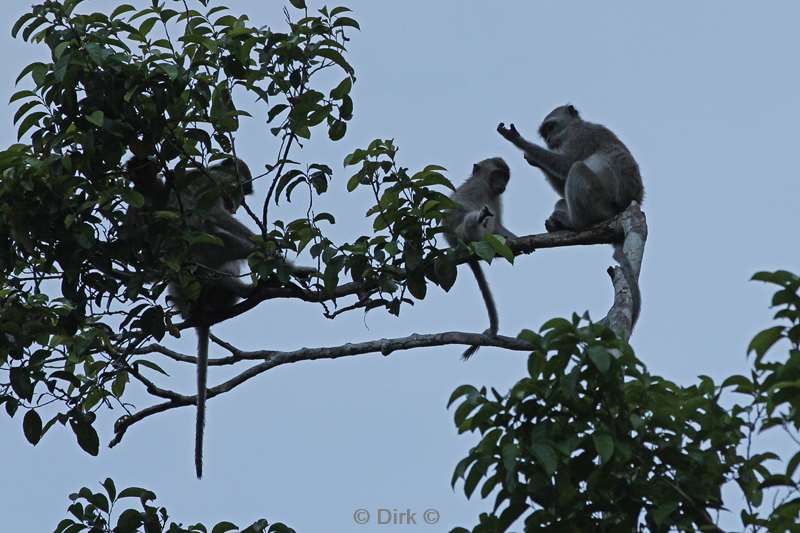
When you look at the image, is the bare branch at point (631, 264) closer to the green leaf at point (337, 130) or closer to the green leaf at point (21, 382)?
the green leaf at point (337, 130)

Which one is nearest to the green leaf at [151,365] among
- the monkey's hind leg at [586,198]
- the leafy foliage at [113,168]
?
the leafy foliage at [113,168]

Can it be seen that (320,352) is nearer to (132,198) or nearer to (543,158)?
(132,198)

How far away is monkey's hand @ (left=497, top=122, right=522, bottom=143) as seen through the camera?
437 inches

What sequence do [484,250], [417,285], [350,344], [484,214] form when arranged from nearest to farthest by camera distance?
[484,250]
[417,285]
[350,344]
[484,214]

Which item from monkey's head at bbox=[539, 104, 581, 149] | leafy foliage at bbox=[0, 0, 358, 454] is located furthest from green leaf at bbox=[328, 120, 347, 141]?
monkey's head at bbox=[539, 104, 581, 149]

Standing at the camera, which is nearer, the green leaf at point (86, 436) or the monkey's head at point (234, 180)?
the green leaf at point (86, 436)

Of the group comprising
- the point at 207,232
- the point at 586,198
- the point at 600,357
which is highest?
the point at 586,198

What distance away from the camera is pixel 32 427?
7.62 m

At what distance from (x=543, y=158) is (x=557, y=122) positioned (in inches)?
46.0

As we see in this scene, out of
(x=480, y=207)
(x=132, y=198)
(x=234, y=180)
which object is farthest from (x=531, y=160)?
(x=132, y=198)

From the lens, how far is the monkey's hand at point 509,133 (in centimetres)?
1109

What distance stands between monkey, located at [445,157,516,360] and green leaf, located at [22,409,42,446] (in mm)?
3417

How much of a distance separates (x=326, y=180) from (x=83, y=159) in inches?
62.5

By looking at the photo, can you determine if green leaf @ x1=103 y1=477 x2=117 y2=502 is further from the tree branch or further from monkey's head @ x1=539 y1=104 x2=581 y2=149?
monkey's head @ x1=539 y1=104 x2=581 y2=149
